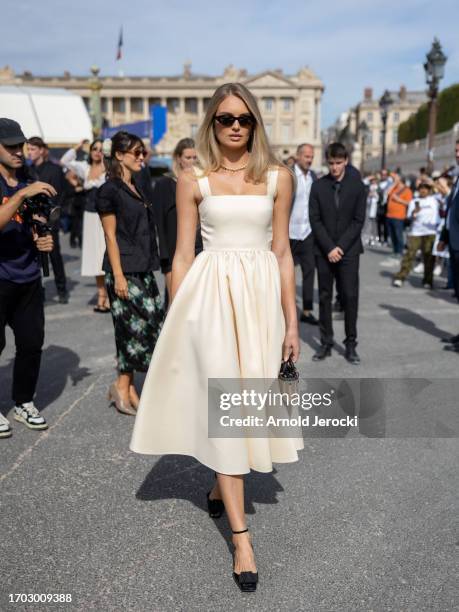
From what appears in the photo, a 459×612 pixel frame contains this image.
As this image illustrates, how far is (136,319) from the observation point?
4.61 m

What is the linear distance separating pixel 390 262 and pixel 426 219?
3.39m

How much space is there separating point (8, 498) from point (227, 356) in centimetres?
157

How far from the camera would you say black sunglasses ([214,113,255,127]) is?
2.64 meters

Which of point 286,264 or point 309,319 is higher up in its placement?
point 286,264

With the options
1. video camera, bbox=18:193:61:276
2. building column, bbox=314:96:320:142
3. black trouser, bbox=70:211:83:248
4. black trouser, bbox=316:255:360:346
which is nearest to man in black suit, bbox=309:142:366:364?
black trouser, bbox=316:255:360:346

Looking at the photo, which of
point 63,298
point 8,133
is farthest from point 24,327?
point 63,298

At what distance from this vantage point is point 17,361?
4395 mm

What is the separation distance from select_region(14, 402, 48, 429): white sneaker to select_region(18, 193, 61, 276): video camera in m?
0.98

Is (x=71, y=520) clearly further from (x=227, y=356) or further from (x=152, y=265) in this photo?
(x=152, y=265)

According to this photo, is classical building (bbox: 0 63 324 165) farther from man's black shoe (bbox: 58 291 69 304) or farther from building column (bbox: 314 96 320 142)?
man's black shoe (bbox: 58 291 69 304)

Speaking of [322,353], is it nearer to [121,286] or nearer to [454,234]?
[454,234]

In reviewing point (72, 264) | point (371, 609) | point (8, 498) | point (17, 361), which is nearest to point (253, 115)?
point (371, 609)

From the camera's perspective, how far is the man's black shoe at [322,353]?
245 inches

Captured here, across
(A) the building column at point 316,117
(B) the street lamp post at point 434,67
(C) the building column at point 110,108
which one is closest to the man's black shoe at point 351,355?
(B) the street lamp post at point 434,67
